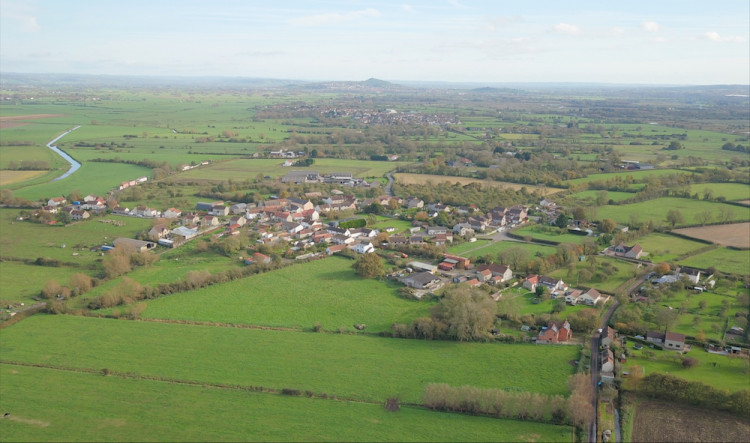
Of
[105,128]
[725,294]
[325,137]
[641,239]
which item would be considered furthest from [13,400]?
[105,128]

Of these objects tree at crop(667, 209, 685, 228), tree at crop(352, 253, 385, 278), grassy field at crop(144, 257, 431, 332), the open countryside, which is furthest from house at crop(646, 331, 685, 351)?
tree at crop(667, 209, 685, 228)

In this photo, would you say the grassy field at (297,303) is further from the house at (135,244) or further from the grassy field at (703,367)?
the grassy field at (703,367)

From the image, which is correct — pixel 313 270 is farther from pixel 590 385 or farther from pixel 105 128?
pixel 105 128

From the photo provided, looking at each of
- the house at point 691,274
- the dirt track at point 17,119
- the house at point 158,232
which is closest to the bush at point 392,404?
the house at point 691,274

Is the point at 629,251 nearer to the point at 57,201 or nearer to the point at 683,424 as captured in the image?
the point at 683,424

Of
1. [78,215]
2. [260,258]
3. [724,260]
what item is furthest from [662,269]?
[78,215]

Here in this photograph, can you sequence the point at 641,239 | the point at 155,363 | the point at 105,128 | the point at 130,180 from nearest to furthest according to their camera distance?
the point at 155,363 < the point at 641,239 < the point at 130,180 < the point at 105,128
